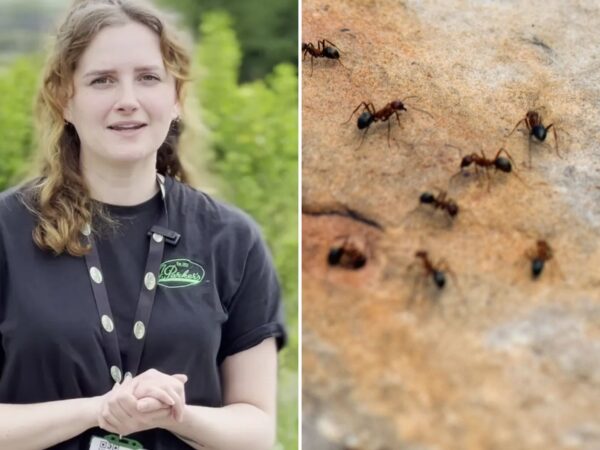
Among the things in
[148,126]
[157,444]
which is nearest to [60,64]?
[148,126]

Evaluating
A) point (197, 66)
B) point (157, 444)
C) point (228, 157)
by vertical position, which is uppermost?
point (197, 66)

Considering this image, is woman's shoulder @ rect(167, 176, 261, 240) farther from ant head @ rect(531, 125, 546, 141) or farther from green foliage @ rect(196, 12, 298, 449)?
ant head @ rect(531, 125, 546, 141)

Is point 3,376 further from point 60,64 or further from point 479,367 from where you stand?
point 479,367

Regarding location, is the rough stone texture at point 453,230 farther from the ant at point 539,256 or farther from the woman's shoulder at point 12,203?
the woman's shoulder at point 12,203

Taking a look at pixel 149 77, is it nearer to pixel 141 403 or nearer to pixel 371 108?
pixel 371 108

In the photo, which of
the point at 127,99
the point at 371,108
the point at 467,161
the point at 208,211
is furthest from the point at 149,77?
the point at 467,161

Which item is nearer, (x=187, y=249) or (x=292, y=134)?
(x=187, y=249)

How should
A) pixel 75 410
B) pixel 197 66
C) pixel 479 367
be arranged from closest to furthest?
1. pixel 75 410
2. pixel 479 367
3. pixel 197 66

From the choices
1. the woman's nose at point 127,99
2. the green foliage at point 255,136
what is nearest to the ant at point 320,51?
the green foliage at point 255,136
